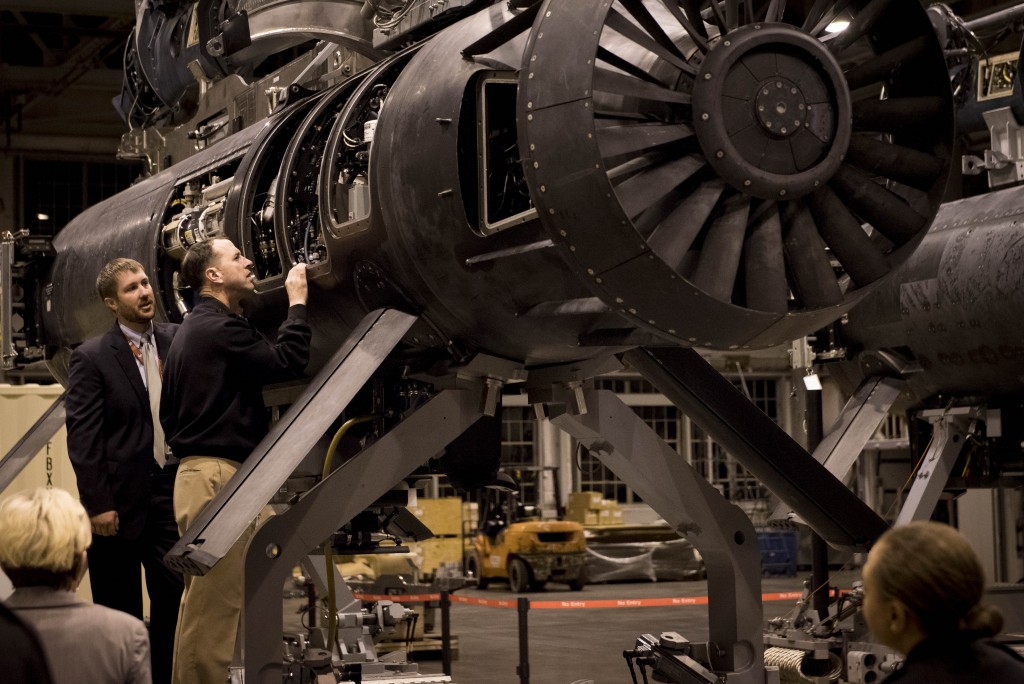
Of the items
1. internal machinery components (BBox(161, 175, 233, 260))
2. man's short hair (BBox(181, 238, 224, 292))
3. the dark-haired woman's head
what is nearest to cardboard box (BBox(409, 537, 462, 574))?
internal machinery components (BBox(161, 175, 233, 260))

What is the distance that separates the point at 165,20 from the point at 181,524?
17.5 ft

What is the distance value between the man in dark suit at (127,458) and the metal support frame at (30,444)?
7.77ft

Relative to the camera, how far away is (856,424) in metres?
10.2

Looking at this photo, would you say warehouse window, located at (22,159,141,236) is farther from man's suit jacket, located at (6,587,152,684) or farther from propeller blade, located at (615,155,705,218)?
man's suit jacket, located at (6,587,152,684)

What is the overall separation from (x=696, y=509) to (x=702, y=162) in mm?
2315

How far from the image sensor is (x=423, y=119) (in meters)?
5.39

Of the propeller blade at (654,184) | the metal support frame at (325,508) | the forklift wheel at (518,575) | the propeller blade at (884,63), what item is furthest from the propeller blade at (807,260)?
the forklift wheel at (518,575)

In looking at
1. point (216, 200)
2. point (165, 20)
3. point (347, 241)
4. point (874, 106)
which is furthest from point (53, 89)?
point (874, 106)

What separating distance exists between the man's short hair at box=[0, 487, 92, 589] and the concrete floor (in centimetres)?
561

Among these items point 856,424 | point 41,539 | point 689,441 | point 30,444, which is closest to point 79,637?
point 41,539

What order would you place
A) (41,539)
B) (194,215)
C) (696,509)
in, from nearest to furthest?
(41,539), (696,509), (194,215)

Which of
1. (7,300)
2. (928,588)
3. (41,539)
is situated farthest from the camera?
(7,300)

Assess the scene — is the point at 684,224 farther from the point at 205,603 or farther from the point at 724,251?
the point at 205,603

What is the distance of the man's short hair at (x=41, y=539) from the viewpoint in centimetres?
298
